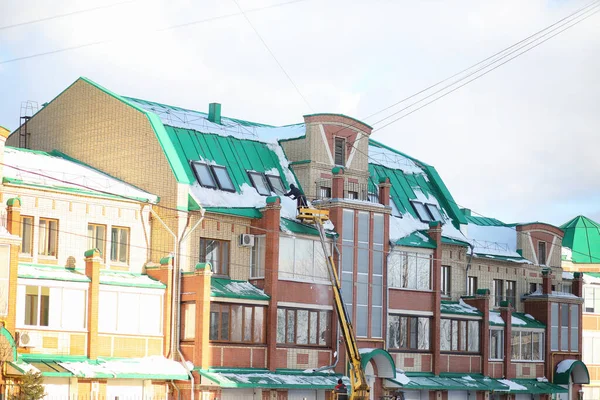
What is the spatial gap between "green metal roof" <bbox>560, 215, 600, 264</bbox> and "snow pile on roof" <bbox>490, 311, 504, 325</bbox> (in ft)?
103

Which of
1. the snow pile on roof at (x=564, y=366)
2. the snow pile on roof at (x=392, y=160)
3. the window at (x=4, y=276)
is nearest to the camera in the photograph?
the window at (x=4, y=276)

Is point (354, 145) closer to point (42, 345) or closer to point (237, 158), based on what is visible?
point (237, 158)

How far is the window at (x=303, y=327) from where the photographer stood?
5384 cm

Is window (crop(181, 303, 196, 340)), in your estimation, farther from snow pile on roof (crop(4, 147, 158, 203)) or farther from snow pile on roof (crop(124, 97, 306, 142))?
snow pile on roof (crop(124, 97, 306, 142))

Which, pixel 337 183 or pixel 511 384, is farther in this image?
pixel 511 384

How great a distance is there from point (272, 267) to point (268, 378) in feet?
15.8

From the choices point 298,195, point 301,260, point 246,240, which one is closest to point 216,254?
point 246,240

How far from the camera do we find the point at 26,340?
149 ft

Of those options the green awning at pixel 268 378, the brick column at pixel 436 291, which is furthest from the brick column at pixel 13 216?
the brick column at pixel 436 291

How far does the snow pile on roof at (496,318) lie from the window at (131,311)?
72.1 feet

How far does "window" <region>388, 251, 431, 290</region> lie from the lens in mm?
59438

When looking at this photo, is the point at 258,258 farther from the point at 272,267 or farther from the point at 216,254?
the point at 216,254

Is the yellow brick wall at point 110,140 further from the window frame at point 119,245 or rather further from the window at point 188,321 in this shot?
the window at point 188,321

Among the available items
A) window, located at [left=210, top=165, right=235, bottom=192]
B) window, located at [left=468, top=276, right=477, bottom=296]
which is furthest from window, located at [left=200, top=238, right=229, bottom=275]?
window, located at [left=468, top=276, right=477, bottom=296]
